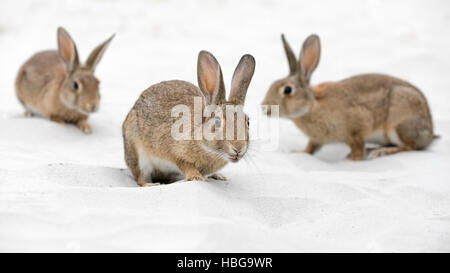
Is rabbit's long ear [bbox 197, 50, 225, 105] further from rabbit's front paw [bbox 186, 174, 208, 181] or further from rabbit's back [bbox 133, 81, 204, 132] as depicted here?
rabbit's front paw [bbox 186, 174, 208, 181]

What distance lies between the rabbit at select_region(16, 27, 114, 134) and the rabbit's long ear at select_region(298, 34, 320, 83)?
7.46 ft

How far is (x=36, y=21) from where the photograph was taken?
1115cm

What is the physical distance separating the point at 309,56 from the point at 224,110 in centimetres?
277

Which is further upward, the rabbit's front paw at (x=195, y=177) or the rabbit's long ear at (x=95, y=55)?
the rabbit's long ear at (x=95, y=55)

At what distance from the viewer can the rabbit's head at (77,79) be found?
675cm

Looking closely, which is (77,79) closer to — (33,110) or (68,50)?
(68,50)

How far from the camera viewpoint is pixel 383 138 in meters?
6.83

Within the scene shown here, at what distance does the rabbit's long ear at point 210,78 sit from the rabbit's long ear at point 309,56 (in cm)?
249

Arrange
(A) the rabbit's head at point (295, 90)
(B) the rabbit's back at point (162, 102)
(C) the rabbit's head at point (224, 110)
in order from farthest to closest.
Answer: (A) the rabbit's head at point (295, 90)
(B) the rabbit's back at point (162, 102)
(C) the rabbit's head at point (224, 110)

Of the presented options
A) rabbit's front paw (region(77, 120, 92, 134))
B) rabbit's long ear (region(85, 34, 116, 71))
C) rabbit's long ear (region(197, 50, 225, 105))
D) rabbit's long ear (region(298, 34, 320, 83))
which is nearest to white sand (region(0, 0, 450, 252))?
rabbit's front paw (region(77, 120, 92, 134))

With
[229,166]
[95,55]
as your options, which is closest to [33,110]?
[95,55]

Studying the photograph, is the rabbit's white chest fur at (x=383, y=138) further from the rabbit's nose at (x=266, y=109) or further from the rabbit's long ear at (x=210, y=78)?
the rabbit's long ear at (x=210, y=78)

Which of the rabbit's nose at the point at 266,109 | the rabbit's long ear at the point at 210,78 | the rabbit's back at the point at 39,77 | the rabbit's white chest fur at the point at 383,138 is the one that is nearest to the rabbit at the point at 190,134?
the rabbit's long ear at the point at 210,78
